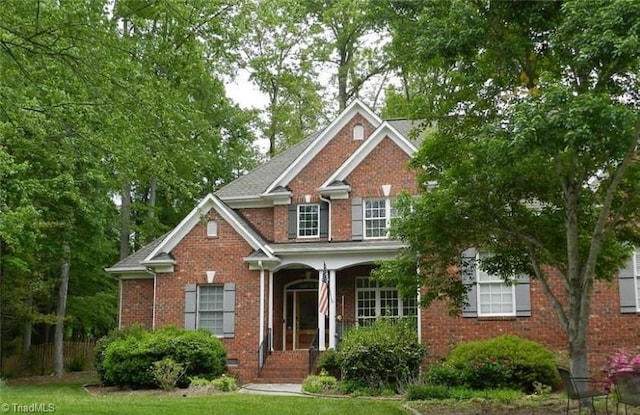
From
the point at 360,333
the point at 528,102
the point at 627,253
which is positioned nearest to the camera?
the point at 528,102

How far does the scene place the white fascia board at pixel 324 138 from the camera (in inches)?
872

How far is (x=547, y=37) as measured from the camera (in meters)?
9.84

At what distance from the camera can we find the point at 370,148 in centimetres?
2117

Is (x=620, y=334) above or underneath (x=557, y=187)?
underneath

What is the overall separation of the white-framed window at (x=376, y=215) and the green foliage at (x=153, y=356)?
18.2 ft

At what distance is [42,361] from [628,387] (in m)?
22.8

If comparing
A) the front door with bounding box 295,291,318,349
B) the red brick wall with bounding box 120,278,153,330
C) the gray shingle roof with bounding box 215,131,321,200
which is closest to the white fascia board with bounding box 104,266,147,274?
the red brick wall with bounding box 120,278,153,330

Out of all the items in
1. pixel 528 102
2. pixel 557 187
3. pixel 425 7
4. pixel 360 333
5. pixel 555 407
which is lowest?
pixel 555 407

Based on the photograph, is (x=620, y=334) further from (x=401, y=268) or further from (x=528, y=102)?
(x=528, y=102)

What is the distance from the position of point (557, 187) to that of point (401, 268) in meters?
2.85

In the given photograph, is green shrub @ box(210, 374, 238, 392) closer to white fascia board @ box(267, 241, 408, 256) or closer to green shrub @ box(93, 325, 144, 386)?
green shrub @ box(93, 325, 144, 386)

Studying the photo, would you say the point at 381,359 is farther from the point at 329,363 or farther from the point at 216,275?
the point at 216,275

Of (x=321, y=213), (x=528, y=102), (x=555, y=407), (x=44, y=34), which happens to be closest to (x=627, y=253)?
(x=555, y=407)

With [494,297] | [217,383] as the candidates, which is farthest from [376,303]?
[217,383]
